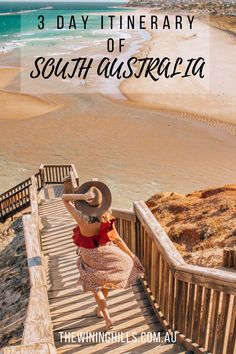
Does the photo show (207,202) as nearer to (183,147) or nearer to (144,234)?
(144,234)

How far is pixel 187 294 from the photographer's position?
4.11 meters

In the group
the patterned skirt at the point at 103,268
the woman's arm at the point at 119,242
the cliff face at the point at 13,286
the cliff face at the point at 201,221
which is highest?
the woman's arm at the point at 119,242

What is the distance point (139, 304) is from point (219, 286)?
176 centimetres

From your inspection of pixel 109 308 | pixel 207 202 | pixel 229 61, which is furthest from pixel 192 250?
pixel 229 61

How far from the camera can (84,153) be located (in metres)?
19.8

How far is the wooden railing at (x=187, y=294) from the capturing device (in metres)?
3.72

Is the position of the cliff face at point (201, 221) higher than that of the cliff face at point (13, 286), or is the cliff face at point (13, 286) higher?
the cliff face at point (201, 221)

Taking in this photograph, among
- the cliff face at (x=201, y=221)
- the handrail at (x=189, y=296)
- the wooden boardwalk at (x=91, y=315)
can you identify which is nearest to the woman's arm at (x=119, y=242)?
the handrail at (x=189, y=296)

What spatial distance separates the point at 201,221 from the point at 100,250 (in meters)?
5.57

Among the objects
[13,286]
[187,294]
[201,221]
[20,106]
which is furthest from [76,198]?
[20,106]

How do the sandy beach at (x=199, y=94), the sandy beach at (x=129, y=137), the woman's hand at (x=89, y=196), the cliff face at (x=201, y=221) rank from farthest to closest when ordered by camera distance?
1. the sandy beach at (x=199, y=94)
2. the sandy beach at (x=129, y=137)
3. the cliff face at (x=201, y=221)
4. the woman's hand at (x=89, y=196)

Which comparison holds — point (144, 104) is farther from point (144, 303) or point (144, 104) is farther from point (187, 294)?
point (187, 294)

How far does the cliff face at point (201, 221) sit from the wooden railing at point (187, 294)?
245 centimetres

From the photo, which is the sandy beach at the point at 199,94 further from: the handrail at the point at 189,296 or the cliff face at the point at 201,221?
the handrail at the point at 189,296
